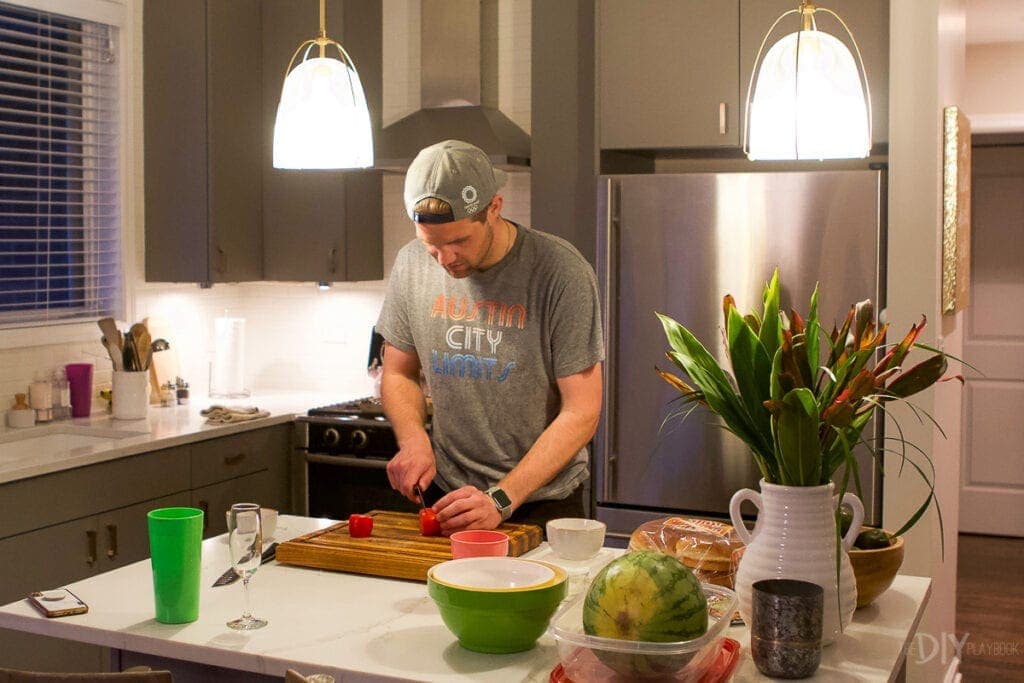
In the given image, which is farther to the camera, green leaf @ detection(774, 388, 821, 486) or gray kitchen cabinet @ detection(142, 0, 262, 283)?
gray kitchen cabinet @ detection(142, 0, 262, 283)

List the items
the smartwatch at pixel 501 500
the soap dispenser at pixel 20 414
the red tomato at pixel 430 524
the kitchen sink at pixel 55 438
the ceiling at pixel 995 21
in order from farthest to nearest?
the ceiling at pixel 995 21
the soap dispenser at pixel 20 414
the kitchen sink at pixel 55 438
the smartwatch at pixel 501 500
the red tomato at pixel 430 524

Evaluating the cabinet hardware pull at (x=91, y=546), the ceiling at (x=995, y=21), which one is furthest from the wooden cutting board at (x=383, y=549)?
the ceiling at (x=995, y=21)

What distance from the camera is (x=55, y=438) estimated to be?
4.20m

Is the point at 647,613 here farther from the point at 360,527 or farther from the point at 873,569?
the point at 360,527

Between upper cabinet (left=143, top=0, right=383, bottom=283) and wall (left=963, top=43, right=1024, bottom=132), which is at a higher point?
wall (left=963, top=43, right=1024, bottom=132)

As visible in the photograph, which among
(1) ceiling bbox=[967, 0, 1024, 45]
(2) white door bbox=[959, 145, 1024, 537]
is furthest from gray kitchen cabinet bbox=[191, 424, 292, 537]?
(2) white door bbox=[959, 145, 1024, 537]

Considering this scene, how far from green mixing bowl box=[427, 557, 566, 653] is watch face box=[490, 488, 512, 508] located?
58 cm

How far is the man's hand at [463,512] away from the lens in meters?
2.35

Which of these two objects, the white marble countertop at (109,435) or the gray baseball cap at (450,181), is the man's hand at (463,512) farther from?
the white marble countertop at (109,435)

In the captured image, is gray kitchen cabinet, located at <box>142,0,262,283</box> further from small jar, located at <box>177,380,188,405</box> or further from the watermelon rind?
the watermelon rind

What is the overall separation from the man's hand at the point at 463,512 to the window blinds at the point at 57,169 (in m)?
2.55

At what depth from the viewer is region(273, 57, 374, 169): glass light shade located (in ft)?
8.25

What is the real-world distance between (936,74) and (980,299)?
360 centimetres

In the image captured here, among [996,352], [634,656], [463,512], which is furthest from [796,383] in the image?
[996,352]
